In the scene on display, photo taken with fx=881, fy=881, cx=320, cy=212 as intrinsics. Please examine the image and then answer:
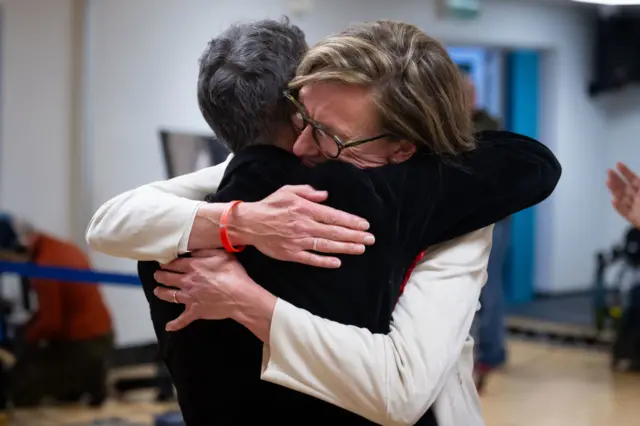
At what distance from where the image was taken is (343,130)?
51.9 inches

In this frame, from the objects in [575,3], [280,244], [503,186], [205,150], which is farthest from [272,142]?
[575,3]

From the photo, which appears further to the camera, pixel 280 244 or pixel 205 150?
pixel 205 150

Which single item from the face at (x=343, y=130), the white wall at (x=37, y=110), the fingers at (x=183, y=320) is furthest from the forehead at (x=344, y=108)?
the white wall at (x=37, y=110)

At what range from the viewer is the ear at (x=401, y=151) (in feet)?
4.39

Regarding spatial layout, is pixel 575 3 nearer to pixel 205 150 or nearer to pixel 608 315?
pixel 608 315

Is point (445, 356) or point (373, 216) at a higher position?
point (373, 216)

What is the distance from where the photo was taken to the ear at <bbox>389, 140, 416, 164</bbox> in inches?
52.7

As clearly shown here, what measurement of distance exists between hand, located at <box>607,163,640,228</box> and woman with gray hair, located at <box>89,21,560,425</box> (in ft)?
2.73

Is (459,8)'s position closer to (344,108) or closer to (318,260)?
(344,108)

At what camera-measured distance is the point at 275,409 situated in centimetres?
127

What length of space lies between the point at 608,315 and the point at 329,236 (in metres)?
6.15

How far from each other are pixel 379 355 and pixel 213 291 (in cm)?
25

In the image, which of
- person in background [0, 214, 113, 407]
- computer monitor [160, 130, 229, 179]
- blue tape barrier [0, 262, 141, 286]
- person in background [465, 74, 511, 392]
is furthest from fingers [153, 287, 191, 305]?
person in background [465, 74, 511, 392]

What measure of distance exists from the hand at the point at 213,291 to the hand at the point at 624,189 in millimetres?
1233
